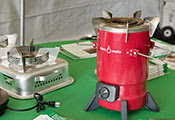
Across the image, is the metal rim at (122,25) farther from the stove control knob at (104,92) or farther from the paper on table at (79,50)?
the paper on table at (79,50)

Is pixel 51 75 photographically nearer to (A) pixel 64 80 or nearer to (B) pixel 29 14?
(A) pixel 64 80

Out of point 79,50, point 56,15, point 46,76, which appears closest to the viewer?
point 46,76

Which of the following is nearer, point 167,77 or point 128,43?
point 128,43

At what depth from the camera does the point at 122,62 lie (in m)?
0.73

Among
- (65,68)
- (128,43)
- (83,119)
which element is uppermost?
(128,43)

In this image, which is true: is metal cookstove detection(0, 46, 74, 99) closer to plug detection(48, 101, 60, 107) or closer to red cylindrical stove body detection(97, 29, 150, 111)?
plug detection(48, 101, 60, 107)

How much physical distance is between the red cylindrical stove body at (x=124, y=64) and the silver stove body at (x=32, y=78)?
231 millimetres

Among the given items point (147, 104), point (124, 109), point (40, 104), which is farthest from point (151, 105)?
point (40, 104)

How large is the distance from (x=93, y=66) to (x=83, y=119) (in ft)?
1.45

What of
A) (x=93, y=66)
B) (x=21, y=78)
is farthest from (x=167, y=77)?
(x=21, y=78)

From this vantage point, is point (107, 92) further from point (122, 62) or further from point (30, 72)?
point (30, 72)

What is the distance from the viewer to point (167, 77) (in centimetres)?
109

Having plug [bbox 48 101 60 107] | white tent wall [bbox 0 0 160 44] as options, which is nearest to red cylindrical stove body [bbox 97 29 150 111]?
plug [bbox 48 101 60 107]

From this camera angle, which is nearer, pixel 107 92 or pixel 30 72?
pixel 107 92
